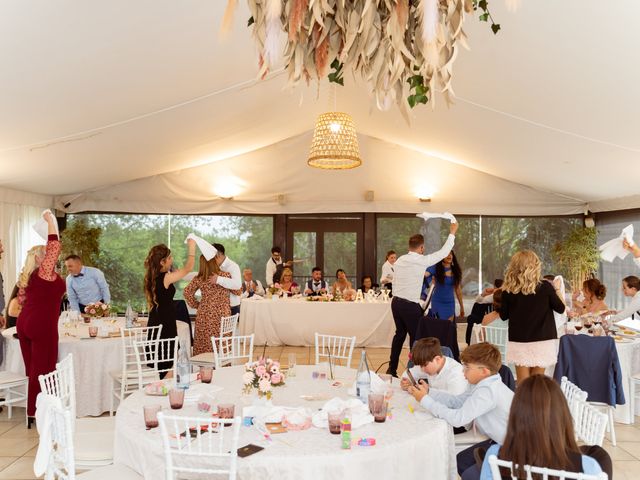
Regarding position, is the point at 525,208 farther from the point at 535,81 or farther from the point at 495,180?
the point at 535,81

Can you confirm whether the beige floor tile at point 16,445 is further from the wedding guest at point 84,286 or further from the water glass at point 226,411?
the water glass at point 226,411

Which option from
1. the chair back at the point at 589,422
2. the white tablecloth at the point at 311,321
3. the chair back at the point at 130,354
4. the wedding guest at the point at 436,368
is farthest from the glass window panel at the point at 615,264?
the chair back at the point at 130,354

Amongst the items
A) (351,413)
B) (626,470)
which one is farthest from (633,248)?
(351,413)

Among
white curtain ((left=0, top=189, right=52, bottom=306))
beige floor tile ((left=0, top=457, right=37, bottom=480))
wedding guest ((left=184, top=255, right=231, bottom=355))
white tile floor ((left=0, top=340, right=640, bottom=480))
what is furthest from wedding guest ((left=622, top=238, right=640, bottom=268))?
white curtain ((left=0, top=189, right=52, bottom=306))

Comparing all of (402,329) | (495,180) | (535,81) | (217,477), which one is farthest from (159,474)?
(495,180)

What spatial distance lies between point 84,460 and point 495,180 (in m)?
9.77

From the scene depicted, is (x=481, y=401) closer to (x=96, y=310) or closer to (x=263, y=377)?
(x=263, y=377)

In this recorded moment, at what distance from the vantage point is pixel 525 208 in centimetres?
1114

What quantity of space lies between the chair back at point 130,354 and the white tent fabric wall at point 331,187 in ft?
19.9

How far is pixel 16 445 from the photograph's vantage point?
4418 millimetres

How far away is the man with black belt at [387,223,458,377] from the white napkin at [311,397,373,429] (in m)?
3.17

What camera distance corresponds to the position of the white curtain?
28.6 feet

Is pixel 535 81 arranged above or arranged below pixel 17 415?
above

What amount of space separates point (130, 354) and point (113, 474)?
2.38 meters
